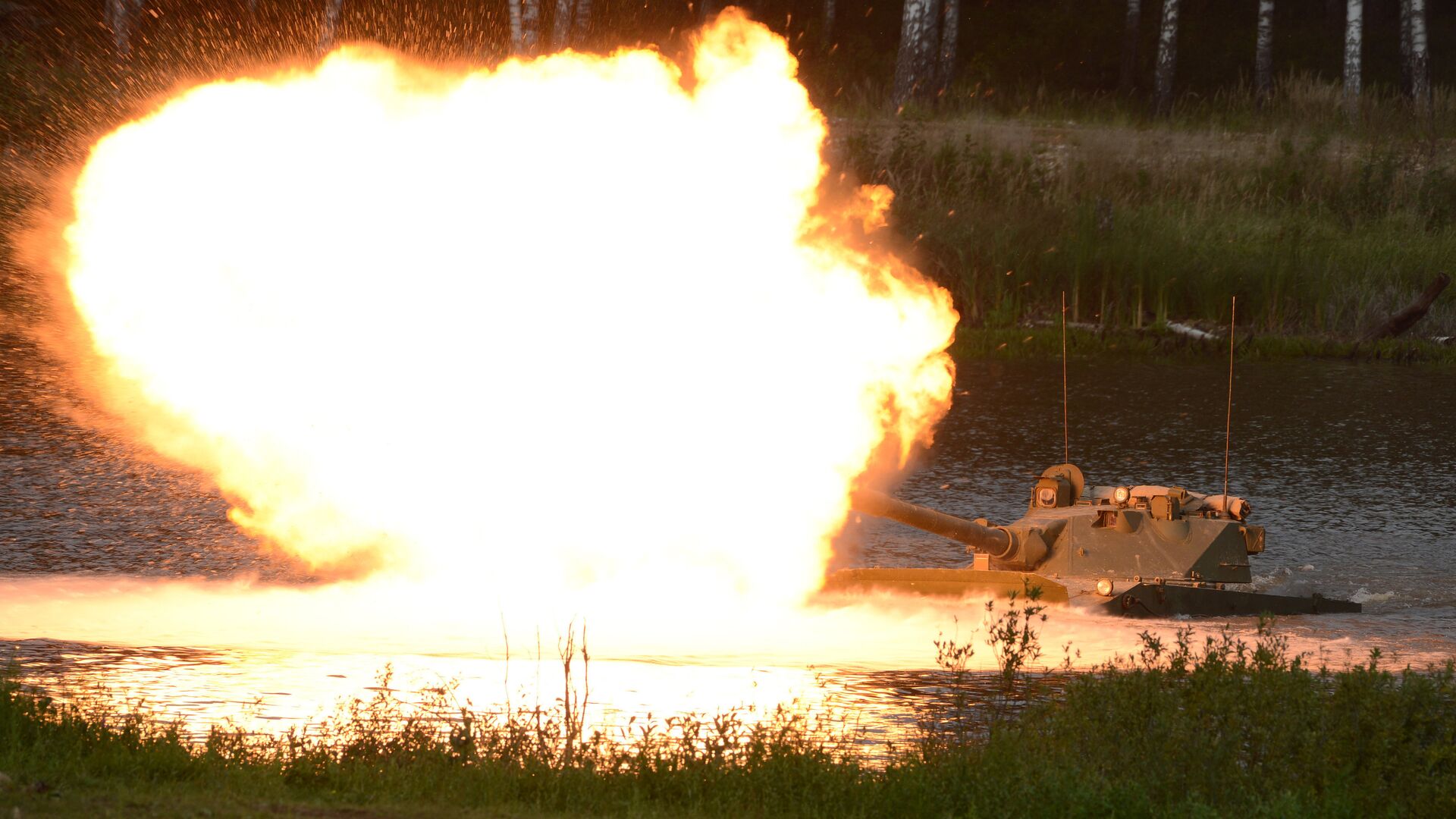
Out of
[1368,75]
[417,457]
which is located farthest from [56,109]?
[1368,75]

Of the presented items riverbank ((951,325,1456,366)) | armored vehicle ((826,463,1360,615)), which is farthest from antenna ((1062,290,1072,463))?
riverbank ((951,325,1456,366))

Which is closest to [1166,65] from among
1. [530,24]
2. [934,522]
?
[530,24]

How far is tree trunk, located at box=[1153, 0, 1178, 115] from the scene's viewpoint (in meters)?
47.9

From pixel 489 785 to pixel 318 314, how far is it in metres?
8.63

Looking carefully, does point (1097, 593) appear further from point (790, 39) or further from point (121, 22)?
point (790, 39)

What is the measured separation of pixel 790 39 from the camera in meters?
59.2

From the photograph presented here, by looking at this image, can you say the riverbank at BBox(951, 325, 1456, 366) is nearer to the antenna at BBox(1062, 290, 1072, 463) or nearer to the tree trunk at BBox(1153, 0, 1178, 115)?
the antenna at BBox(1062, 290, 1072, 463)

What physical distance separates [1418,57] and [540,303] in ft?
118

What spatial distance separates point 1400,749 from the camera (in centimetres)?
1076

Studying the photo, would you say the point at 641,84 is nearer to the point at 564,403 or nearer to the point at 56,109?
the point at 564,403

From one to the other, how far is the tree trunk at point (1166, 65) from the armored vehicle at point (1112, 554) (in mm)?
31808

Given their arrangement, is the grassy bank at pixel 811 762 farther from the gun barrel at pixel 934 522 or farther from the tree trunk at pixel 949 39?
the tree trunk at pixel 949 39

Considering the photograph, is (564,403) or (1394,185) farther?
(1394,185)

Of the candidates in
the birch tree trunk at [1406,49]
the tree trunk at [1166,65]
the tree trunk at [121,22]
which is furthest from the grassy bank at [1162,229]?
the tree trunk at [121,22]
